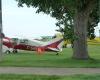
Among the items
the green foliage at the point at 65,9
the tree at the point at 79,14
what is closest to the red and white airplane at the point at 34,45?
the green foliage at the point at 65,9

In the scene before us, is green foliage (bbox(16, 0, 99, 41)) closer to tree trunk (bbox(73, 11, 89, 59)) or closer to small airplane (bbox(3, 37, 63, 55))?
tree trunk (bbox(73, 11, 89, 59))

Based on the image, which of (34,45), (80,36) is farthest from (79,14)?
(34,45)

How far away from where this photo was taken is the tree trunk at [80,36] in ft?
100

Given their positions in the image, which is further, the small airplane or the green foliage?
the small airplane

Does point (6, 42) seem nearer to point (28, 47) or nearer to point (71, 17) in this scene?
point (28, 47)

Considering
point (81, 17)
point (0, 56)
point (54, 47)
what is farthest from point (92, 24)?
point (54, 47)

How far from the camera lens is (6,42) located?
193ft

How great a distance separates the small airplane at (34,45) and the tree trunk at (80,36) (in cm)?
2140

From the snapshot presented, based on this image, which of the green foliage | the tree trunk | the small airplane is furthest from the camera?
the small airplane

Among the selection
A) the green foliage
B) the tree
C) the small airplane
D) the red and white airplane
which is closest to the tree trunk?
the tree

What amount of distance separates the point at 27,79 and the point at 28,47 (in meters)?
38.9

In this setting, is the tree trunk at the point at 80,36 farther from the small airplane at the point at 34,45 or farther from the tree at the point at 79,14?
the small airplane at the point at 34,45

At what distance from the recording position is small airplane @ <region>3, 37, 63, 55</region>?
5425 cm

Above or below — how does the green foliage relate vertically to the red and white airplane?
above
